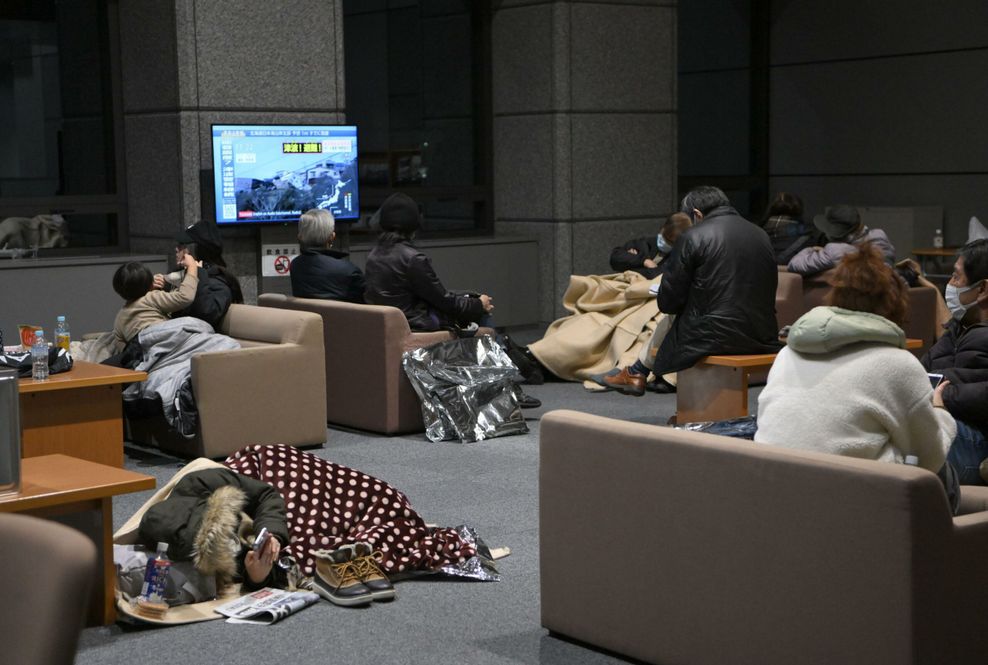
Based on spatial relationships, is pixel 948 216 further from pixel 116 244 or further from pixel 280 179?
pixel 116 244

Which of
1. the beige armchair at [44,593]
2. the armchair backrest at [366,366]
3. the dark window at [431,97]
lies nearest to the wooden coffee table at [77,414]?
the armchair backrest at [366,366]

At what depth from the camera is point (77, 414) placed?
594cm

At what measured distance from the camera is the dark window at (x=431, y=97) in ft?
37.0

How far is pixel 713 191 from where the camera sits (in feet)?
23.0

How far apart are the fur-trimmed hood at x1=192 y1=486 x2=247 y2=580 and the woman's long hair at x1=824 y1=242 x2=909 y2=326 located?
1917mm

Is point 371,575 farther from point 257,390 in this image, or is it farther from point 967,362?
point 257,390

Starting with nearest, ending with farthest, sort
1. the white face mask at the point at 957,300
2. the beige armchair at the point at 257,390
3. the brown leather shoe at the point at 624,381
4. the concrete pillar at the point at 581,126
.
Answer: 1. the white face mask at the point at 957,300
2. the beige armchair at the point at 257,390
3. the brown leather shoe at the point at 624,381
4. the concrete pillar at the point at 581,126

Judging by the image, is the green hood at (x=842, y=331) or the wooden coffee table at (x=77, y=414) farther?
the wooden coffee table at (x=77, y=414)

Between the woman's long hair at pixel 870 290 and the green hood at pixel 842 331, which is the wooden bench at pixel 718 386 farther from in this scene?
the green hood at pixel 842 331

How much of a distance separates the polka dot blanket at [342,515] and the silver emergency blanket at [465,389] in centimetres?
225

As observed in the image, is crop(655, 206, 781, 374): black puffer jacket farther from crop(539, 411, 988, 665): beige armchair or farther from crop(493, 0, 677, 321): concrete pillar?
crop(493, 0, 677, 321): concrete pillar

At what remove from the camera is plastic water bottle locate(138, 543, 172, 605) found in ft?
13.6

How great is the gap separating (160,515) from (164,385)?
2.45 m

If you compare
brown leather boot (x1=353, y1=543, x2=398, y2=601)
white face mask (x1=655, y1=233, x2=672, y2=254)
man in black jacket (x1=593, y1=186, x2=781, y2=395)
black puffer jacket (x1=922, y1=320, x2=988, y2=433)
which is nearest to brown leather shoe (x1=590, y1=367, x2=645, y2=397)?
white face mask (x1=655, y1=233, x2=672, y2=254)
